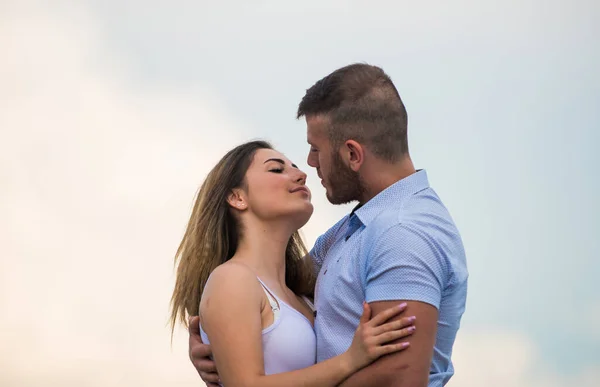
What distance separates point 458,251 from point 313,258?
1.75 m

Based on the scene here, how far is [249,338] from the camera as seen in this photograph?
530 centimetres

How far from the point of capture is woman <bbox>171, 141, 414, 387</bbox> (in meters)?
5.23

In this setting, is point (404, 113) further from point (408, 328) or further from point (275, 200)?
point (408, 328)

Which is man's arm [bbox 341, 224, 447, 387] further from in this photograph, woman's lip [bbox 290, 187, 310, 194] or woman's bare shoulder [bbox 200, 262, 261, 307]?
woman's lip [bbox 290, 187, 310, 194]

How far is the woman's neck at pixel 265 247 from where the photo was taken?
6105mm

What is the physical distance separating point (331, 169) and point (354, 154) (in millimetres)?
220

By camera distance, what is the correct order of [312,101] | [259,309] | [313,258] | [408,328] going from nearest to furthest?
[408,328]
[259,309]
[312,101]
[313,258]

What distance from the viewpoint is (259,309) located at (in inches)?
216

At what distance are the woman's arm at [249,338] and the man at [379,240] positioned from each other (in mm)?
87

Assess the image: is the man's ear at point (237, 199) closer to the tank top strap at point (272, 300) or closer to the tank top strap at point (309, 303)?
the tank top strap at point (272, 300)

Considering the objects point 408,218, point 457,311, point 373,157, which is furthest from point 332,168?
point 457,311

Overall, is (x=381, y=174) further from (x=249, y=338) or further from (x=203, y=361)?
(x=203, y=361)

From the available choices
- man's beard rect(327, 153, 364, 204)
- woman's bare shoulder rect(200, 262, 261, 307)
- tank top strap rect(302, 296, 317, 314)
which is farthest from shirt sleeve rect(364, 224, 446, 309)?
tank top strap rect(302, 296, 317, 314)

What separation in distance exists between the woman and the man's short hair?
2.52 ft
